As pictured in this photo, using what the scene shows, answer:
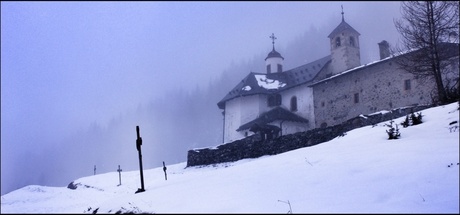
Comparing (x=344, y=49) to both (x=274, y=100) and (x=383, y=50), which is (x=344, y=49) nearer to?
(x=383, y=50)

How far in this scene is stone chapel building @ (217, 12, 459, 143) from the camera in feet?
94.6

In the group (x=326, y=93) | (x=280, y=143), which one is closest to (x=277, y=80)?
(x=326, y=93)

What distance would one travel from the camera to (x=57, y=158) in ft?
548

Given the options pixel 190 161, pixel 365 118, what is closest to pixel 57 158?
pixel 190 161

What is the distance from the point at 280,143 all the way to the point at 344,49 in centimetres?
1713

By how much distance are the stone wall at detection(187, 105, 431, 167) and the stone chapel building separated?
395cm

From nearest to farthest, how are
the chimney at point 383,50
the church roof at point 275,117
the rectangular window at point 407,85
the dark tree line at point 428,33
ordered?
the dark tree line at point 428,33 < the rectangular window at point 407,85 < the chimney at point 383,50 < the church roof at point 275,117

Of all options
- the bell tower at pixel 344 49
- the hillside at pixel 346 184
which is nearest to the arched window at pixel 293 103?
the bell tower at pixel 344 49

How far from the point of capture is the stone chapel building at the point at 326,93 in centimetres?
2883

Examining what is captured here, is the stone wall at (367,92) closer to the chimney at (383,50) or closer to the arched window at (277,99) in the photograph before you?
the arched window at (277,99)

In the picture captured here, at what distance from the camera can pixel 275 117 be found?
3572 cm

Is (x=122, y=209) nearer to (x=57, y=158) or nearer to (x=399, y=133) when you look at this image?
(x=399, y=133)

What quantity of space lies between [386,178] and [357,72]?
89.6 ft

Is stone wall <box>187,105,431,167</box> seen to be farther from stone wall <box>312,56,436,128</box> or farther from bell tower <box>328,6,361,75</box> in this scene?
bell tower <box>328,6,361,75</box>
